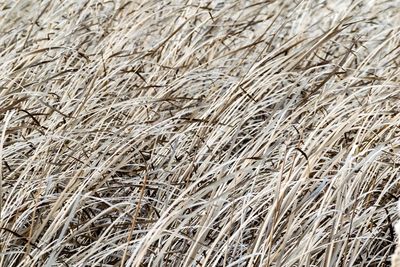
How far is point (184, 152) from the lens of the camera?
8.32 ft

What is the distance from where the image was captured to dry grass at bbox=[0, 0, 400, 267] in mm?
2059

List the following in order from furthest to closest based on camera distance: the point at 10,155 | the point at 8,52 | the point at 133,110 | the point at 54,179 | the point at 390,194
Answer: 1. the point at 8,52
2. the point at 133,110
3. the point at 10,155
4. the point at 54,179
5. the point at 390,194

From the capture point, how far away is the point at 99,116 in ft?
8.91

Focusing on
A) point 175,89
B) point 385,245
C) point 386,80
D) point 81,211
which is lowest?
point 81,211

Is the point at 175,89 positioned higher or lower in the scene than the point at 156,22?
lower

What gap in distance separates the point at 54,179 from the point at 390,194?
2.85ft

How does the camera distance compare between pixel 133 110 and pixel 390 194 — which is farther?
pixel 133 110

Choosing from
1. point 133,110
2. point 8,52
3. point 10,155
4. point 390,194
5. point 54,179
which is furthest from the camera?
point 8,52

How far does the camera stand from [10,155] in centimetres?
257

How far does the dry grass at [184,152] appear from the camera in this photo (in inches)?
81.0

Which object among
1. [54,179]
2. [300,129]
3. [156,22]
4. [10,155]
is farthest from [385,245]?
[156,22]

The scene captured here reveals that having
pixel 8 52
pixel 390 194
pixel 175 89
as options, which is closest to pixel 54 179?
pixel 175 89

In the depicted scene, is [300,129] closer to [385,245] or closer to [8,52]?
[385,245]

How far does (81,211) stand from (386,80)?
3.25ft
